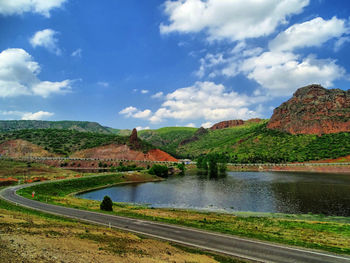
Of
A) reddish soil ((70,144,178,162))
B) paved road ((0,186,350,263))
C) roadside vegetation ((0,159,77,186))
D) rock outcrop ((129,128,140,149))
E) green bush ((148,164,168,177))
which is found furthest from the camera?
rock outcrop ((129,128,140,149))

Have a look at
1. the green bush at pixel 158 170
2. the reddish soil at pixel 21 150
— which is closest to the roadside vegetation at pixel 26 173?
the green bush at pixel 158 170

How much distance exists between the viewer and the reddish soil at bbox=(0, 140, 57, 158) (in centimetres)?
16888

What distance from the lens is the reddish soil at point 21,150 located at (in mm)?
168875

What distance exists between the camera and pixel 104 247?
60.5ft

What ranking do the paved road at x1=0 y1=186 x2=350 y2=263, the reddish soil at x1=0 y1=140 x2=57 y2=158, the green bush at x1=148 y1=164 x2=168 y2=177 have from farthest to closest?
the reddish soil at x1=0 y1=140 x2=57 y2=158, the green bush at x1=148 y1=164 x2=168 y2=177, the paved road at x1=0 y1=186 x2=350 y2=263

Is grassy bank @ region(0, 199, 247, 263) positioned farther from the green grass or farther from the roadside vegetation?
the green grass

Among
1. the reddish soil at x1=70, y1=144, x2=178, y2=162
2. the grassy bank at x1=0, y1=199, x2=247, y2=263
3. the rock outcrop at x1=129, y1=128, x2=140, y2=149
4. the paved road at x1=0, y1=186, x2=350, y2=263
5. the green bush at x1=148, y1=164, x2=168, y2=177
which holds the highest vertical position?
the rock outcrop at x1=129, y1=128, x2=140, y2=149

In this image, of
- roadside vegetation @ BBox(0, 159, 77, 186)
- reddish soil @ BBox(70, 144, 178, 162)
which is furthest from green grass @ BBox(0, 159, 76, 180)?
reddish soil @ BBox(70, 144, 178, 162)

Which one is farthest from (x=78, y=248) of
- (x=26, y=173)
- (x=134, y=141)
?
(x=134, y=141)

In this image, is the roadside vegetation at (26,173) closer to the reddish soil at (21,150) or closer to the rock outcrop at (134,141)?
the reddish soil at (21,150)

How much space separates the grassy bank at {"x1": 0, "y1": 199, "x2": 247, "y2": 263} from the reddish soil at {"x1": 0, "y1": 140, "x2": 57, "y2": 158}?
17264cm

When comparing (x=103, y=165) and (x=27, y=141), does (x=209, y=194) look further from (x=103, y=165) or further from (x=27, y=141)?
(x=27, y=141)

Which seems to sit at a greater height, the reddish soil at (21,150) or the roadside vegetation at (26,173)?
the reddish soil at (21,150)

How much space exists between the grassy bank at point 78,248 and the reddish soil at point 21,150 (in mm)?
172641
